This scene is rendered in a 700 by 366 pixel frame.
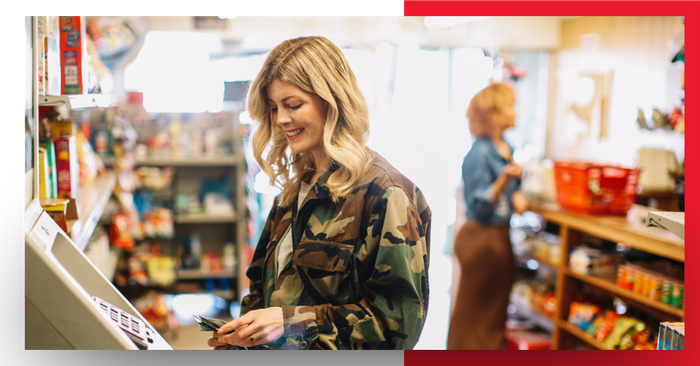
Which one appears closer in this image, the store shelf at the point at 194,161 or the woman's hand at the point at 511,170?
the woman's hand at the point at 511,170

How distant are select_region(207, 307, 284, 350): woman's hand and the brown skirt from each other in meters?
1.57

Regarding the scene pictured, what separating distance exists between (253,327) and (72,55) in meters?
1.08

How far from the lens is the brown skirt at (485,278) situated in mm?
2900

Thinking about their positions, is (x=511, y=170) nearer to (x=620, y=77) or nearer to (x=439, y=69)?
(x=620, y=77)

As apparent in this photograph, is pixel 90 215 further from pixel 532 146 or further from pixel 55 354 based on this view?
pixel 532 146

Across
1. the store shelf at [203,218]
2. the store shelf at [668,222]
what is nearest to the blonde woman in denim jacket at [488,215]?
the store shelf at [668,222]

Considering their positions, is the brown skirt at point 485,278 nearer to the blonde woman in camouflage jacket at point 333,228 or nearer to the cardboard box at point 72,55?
the blonde woman in camouflage jacket at point 333,228

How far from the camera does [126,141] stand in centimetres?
369

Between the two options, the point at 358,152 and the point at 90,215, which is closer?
the point at 358,152

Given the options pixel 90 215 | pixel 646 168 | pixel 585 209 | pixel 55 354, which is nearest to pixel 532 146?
pixel 585 209

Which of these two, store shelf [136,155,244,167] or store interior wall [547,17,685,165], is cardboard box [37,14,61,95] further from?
store shelf [136,155,244,167]

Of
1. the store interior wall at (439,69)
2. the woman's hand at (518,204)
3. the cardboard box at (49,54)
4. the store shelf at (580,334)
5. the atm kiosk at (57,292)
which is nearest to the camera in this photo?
the atm kiosk at (57,292)

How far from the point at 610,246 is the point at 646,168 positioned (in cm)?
61

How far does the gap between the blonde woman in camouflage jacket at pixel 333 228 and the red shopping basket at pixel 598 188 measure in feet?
5.50
